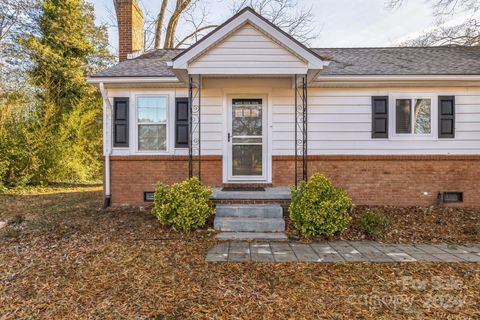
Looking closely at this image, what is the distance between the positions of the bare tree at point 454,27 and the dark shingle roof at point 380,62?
8.14 ft

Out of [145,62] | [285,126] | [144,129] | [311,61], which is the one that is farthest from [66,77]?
[311,61]

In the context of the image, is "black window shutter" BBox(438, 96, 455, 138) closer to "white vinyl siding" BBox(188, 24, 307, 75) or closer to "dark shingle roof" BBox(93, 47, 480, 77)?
"dark shingle roof" BBox(93, 47, 480, 77)

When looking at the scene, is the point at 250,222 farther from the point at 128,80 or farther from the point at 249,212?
the point at 128,80

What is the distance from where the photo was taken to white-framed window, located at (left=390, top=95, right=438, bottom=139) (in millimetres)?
6906

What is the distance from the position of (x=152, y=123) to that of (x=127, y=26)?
324 centimetres

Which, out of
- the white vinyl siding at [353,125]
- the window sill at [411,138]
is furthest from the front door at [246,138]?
the window sill at [411,138]

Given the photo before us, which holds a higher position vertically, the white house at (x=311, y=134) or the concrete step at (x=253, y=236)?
the white house at (x=311, y=134)

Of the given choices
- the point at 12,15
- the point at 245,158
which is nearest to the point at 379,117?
the point at 245,158

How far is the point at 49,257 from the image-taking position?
156 inches

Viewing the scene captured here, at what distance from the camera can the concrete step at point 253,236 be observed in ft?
15.7

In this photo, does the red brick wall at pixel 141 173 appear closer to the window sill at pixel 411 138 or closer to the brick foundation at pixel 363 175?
the brick foundation at pixel 363 175

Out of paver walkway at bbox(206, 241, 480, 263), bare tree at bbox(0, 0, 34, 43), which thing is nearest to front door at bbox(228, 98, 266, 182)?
paver walkway at bbox(206, 241, 480, 263)

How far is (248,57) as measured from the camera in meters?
5.65

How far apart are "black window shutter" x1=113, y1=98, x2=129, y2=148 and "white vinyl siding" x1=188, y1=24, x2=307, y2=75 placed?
2379 millimetres
